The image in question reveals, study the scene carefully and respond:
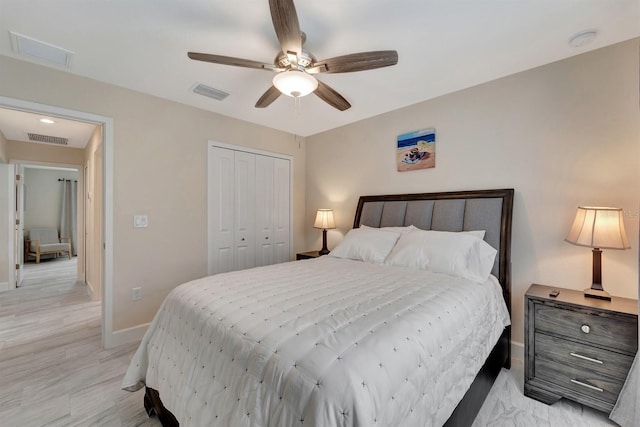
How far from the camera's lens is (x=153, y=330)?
1.69m

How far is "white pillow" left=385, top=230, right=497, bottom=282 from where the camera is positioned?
202 cm

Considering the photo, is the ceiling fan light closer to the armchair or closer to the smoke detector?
the smoke detector

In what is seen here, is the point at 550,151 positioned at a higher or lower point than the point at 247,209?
higher

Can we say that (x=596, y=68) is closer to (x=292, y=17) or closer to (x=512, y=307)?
(x=512, y=307)

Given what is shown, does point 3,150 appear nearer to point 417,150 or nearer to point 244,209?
point 244,209

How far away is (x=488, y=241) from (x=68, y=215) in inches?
389

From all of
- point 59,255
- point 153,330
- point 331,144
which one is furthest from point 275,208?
point 59,255

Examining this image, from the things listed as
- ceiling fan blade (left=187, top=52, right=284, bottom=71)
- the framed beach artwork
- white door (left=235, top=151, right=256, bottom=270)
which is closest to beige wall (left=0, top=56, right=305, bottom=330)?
white door (left=235, top=151, right=256, bottom=270)

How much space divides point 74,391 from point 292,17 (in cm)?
286

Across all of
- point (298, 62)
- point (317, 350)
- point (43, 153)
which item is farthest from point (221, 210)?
point (43, 153)

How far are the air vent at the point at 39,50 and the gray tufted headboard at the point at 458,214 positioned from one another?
3.09 m

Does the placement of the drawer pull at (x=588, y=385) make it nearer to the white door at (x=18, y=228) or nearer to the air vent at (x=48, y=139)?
the air vent at (x=48, y=139)

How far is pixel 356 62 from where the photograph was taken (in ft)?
5.67

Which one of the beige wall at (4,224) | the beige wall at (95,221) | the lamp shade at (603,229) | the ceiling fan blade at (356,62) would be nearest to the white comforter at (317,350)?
the lamp shade at (603,229)
